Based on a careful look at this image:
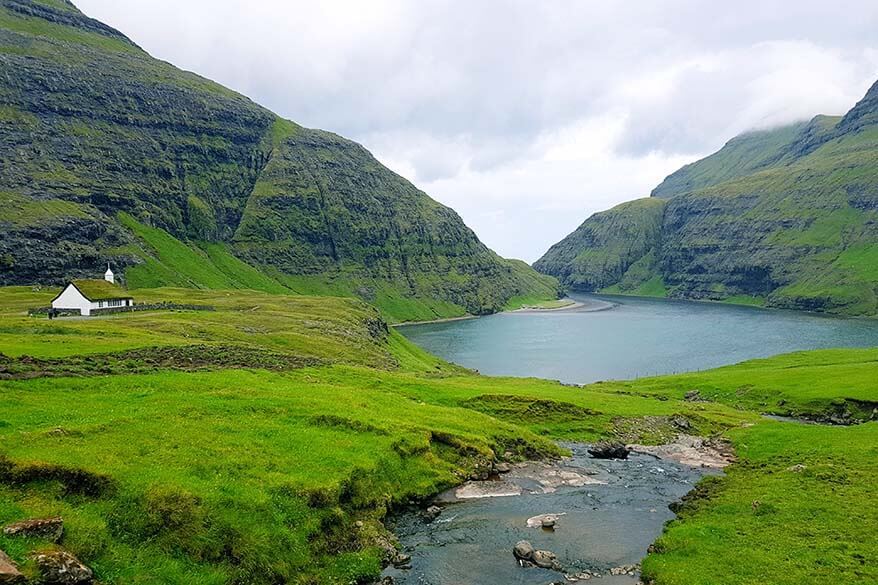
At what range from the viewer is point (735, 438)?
60938mm

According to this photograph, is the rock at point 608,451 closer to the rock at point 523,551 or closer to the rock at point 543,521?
the rock at point 543,521

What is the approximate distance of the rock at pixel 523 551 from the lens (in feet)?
105

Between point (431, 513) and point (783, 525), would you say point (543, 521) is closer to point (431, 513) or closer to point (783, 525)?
point (431, 513)

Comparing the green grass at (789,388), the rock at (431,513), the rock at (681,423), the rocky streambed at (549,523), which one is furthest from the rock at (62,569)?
the green grass at (789,388)

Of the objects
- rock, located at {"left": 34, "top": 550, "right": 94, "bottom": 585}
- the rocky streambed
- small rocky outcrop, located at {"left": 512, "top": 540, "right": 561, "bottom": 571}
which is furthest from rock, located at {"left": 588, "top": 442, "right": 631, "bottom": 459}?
rock, located at {"left": 34, "top": 550, "right": 94, "bottom": 585}

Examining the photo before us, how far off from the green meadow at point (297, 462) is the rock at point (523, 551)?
6264mm

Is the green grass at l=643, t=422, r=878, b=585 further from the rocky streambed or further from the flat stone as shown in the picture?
the flat stone

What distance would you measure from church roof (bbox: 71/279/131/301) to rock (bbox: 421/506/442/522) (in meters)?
101

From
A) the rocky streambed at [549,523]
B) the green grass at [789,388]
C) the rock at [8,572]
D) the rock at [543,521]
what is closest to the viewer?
the rock at [8,572]

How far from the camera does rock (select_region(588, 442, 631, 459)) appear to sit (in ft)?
183

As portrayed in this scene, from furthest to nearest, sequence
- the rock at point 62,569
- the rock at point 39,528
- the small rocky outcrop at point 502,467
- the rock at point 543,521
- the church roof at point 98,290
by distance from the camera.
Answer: the church roof at point 98,290 < the small rocky outcrop at point 502,467 < the rock at point 543,521 < the rock at point 39,528 < the rock at point 62,569

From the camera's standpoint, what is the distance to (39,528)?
22.1 metres

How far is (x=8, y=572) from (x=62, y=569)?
1.88 metres

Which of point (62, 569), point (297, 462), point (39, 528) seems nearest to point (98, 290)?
Result: point (297, 462)
